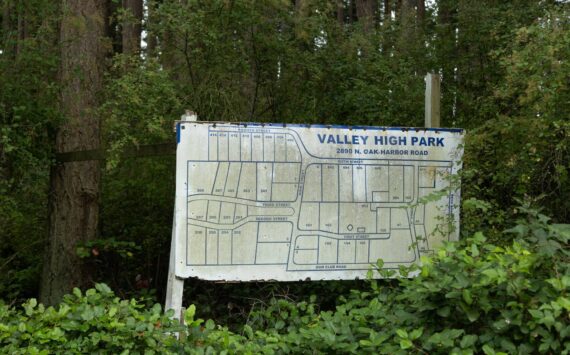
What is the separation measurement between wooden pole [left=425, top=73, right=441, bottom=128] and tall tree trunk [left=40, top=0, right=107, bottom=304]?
4.27 m

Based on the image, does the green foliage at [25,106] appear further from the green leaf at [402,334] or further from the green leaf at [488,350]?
the green leaf at [488,350]

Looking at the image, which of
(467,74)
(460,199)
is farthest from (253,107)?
(460,199)

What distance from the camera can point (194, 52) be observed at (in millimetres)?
8023

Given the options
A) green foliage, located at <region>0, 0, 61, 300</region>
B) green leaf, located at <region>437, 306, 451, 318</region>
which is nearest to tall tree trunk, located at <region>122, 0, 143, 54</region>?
green foliage, located at <region>0, 0, 61, 300</region>

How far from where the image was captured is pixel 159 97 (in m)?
7.59

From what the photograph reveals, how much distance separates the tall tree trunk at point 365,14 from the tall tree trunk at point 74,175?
397 cm

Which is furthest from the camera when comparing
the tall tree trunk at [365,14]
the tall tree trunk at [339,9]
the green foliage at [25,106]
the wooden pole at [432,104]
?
the tall tree trunk at [365,14]

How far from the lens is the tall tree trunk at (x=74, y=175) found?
852 cm

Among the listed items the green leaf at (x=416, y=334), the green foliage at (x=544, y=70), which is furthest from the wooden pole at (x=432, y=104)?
the green leaf at (x=416, y=334)

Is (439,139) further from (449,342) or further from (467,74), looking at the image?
(467,74)

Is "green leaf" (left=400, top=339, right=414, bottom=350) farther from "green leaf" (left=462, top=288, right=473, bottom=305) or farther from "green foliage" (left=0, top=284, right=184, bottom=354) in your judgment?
"green foliage" (left=0, top=284, right=184, bottom=354)

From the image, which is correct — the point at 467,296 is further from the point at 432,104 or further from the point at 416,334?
the point at 432,104

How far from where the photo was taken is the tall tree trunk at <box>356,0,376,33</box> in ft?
34.8

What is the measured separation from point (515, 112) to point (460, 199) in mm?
1090
